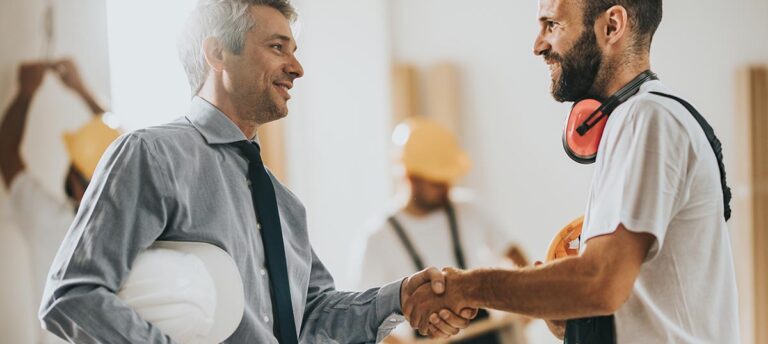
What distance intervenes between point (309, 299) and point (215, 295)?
1.86 feet

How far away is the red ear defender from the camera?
2342mm

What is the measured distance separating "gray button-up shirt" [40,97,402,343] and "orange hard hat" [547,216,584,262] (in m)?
0.47

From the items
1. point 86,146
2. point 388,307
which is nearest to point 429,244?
point 86,146

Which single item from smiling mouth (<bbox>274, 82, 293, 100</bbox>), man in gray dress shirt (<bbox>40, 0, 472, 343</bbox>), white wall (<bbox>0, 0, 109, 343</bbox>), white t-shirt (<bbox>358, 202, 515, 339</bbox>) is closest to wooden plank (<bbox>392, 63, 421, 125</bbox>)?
white t-shirt (<bbox>358, 202, 515, 339</bbox>)

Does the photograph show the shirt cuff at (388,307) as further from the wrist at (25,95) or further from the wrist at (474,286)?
the wrist at (25,95)

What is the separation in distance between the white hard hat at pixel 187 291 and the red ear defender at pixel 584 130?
872 mm

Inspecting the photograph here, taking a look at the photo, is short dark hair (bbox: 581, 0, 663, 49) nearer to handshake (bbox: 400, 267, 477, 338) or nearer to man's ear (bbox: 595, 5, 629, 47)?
man's ear (bbox: 595, 5, 629, 47)

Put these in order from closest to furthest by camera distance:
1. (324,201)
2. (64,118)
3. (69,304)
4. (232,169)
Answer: (69,304)
(232,169)
(64,118)
(324,201)

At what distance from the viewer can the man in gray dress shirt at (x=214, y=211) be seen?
6.64 feet

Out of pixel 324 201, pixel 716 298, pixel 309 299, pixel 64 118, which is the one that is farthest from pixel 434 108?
pixel 716 298

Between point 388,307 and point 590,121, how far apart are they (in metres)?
0.78

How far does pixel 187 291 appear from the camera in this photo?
6.94ft

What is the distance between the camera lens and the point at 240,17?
96.6 inches

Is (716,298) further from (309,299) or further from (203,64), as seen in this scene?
(203,64)
